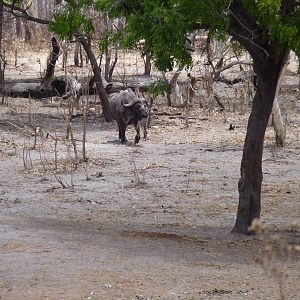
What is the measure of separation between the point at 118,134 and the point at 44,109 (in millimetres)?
4343

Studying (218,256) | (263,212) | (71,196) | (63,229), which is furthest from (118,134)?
(218,256)

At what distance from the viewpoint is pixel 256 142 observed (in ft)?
32.8

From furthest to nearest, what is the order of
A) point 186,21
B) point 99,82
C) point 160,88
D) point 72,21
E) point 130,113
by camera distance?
1. point 99,82
2. point 130,113
3. point 160,88
4. point 72,21
5. point 186,21

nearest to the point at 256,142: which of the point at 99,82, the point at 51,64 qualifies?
the point at 99,82

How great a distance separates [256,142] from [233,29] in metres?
1.59

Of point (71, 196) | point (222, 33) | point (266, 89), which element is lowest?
point (71, 196)

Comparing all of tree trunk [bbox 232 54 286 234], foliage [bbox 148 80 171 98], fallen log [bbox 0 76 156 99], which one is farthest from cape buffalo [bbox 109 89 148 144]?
foliage [bbox 148 80 171 98]

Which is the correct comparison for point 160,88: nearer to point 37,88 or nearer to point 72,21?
point 72,21

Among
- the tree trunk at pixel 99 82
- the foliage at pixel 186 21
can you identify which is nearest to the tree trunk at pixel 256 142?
the foliage at pixel 186 21

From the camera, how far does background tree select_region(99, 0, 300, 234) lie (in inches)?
316

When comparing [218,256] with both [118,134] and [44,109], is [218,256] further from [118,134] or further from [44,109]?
Answer: [44,109]

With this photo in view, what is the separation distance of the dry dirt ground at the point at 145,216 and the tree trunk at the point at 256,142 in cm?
35

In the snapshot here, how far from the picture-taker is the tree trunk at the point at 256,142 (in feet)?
31.7

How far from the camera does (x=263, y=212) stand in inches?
490
